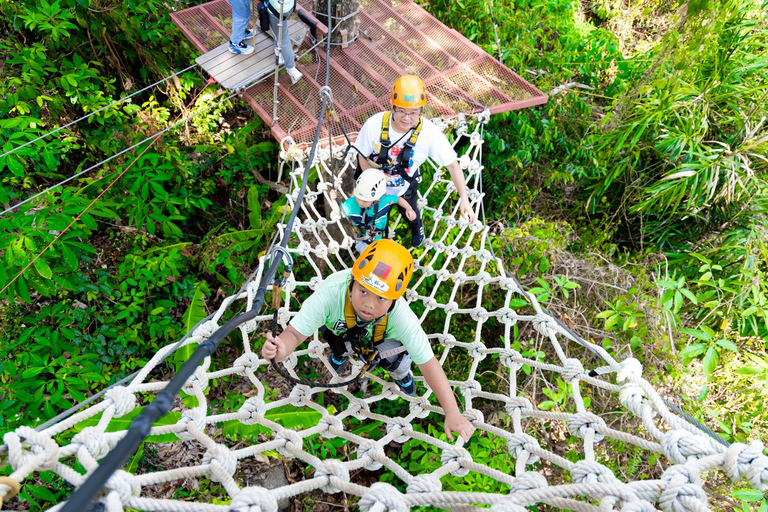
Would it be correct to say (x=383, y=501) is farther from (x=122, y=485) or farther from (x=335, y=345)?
(x=335, y=345)

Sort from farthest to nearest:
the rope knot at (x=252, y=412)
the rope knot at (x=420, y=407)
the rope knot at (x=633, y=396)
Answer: the rope knot at (x=420, y=407)
the rope knot at (x=252, y=412)
the rope knot at (x=633, y=396)

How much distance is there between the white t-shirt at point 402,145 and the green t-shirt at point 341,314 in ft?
2.96

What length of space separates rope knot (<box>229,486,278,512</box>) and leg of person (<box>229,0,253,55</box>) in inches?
117

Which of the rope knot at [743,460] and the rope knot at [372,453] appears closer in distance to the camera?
the rope knot at [743,460]

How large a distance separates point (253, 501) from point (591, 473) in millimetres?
889

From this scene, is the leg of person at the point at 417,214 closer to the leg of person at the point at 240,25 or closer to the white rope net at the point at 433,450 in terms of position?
the white rope net at the point at 433,450

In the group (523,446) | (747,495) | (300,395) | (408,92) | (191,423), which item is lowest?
(747,495)

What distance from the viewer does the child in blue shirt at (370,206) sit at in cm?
230

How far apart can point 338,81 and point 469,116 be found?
973mm

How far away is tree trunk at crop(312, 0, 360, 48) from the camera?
3261 mm

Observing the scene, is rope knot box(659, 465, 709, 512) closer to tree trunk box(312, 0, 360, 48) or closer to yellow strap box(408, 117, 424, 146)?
yellow strap box(408, 117, 424, 146)

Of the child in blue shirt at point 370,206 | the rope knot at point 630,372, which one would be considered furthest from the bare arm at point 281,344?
the rope knot at point 630,372

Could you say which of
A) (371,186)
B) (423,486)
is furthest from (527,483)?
(371,186)

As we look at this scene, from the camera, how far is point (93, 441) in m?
1.19
